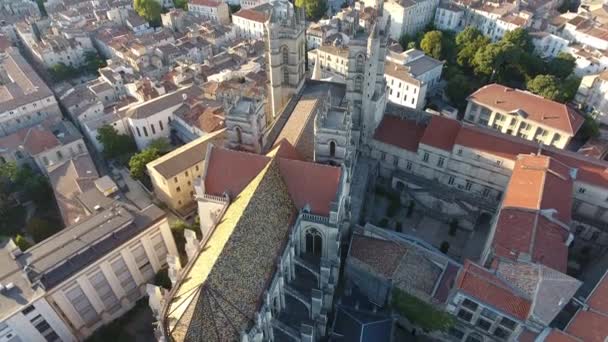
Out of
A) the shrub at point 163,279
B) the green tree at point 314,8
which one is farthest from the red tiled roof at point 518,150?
the green tree at point 314,8

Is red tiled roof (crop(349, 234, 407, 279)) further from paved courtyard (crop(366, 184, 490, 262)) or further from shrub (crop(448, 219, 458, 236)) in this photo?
shrub (crop(448, 219, 458, 236))

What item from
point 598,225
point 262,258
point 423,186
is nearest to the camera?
point 262,258

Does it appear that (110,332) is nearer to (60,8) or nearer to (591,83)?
(591,83)

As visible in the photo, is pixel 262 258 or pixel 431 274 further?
pixel 431 274

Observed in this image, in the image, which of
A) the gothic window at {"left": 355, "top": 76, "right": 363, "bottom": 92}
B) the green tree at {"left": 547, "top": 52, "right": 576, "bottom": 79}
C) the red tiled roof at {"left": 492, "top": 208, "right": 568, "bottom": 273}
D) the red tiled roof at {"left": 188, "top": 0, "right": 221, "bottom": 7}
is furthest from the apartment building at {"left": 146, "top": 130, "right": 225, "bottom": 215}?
the red tiled roof at {"left": 188, "top": 0, "right": 221, "bottom": 7}

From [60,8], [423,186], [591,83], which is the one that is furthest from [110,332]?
[60,8]

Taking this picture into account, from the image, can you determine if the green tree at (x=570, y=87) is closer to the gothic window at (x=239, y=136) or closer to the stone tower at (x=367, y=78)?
the stone tower at (x=367, y=78)
